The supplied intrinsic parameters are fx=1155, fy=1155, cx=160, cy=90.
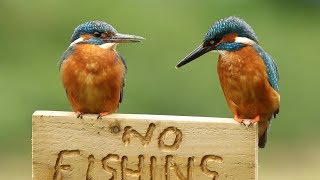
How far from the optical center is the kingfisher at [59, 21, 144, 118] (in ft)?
15.7

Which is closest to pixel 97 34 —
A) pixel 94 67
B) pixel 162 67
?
pixel 94 67

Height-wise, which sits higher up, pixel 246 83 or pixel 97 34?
pixel 97 34

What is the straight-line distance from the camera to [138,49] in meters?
8.95

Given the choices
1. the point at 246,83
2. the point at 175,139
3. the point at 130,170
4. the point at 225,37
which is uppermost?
the point at 225,37

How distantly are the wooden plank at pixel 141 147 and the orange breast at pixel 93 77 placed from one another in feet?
1.27

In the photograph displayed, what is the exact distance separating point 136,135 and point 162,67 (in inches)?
172

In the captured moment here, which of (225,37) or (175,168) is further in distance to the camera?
(225,37)

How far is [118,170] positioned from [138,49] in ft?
15.2

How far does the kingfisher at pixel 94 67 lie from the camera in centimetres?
479

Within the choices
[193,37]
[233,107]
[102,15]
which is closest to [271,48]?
[193,37]

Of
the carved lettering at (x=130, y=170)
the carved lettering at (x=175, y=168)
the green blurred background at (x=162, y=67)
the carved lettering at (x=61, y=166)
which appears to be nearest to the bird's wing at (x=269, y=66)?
the carved lettering at (x=175, y=168)

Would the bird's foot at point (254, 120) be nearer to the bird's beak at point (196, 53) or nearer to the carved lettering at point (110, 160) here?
the bird's beak at point (196, 53)

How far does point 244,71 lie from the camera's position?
459 centimetres

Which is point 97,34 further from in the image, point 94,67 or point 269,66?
point 269,66
